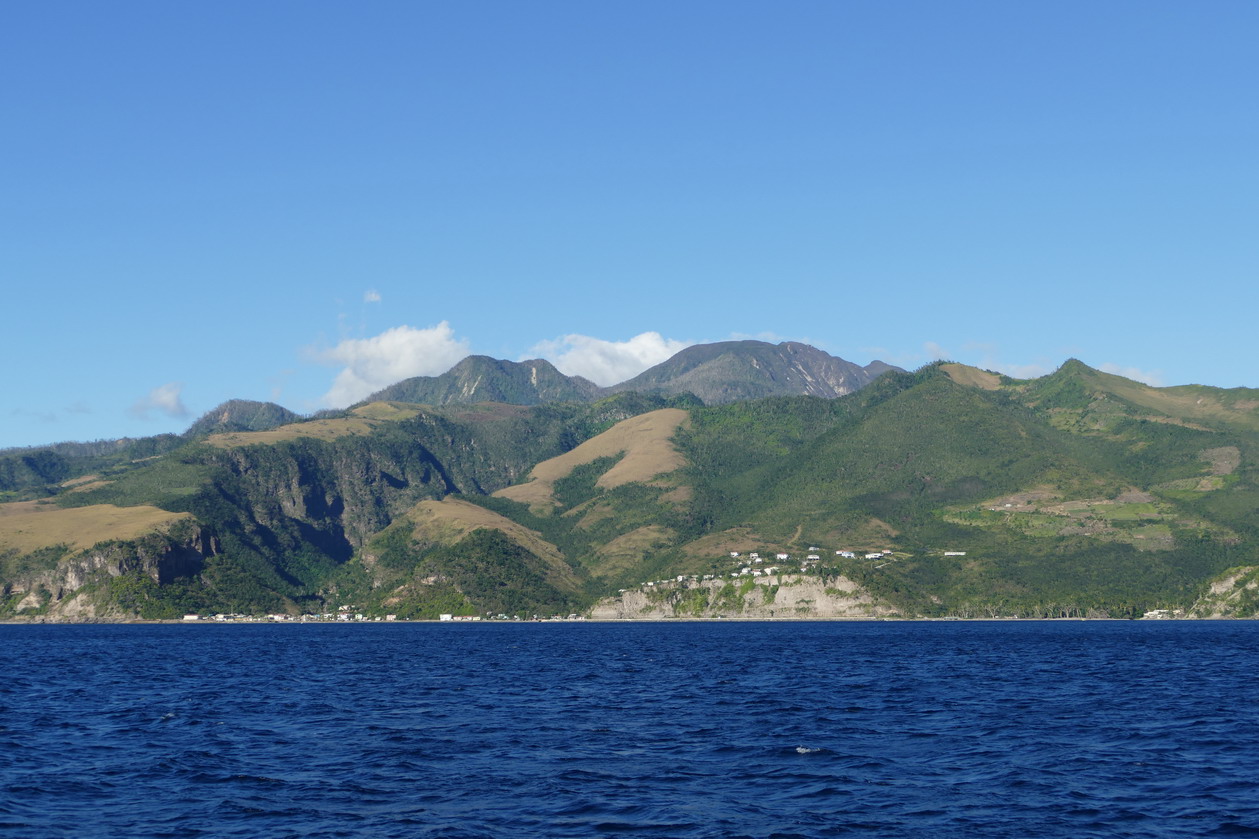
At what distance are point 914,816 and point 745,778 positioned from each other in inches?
568

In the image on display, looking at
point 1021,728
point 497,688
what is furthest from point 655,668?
point 1021,728

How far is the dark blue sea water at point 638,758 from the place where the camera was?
221 ft

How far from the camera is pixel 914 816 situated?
67.8 metres

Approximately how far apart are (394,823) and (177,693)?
87.3 m

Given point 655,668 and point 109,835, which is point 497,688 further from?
point 109,835

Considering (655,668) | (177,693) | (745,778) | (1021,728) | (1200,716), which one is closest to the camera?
(745,778)

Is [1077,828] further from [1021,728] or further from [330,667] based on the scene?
[330,667]

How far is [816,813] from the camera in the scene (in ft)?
→ 226

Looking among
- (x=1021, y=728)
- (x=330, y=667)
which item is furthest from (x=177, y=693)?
(x=1021, y=728)

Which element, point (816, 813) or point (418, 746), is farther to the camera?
point (418, 746)

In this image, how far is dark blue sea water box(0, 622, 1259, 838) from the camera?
6750cm

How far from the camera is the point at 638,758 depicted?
88.0 metres

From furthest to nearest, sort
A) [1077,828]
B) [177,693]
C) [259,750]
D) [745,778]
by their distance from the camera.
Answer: [177,693]
[259,750]
[745,778]
[1077,828]

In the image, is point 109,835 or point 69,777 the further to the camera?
point 69,777
